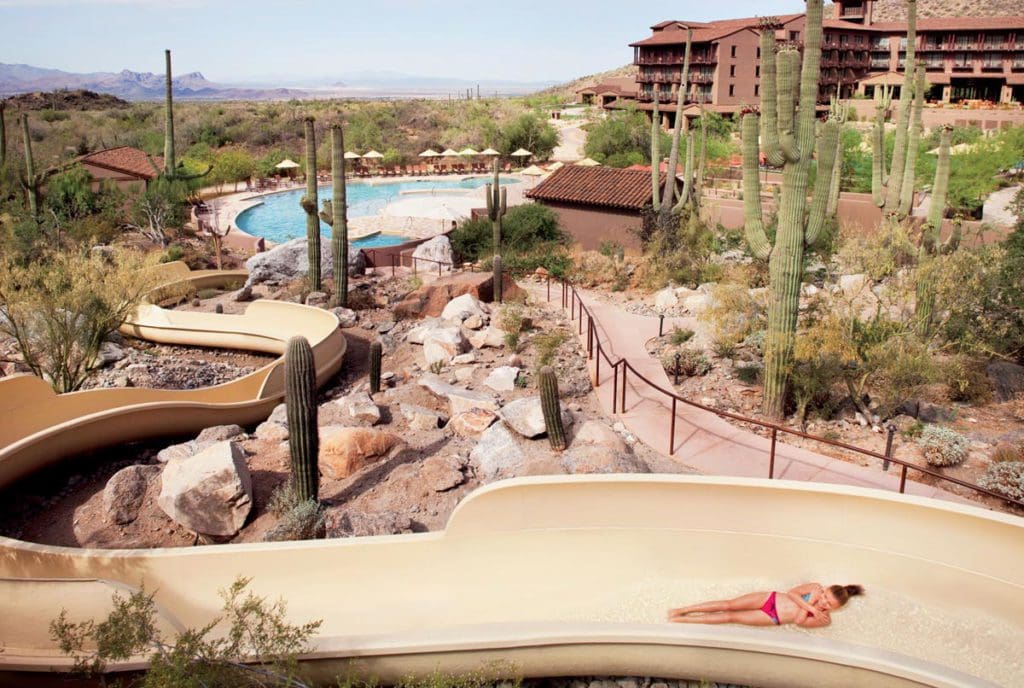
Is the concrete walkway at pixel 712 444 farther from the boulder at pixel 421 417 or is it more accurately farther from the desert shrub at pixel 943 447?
the boulder at pixel 421 417

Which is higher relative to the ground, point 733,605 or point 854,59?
point 854,59

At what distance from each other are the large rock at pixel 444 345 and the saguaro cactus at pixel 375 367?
133 centimetres

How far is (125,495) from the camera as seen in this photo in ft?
35.6

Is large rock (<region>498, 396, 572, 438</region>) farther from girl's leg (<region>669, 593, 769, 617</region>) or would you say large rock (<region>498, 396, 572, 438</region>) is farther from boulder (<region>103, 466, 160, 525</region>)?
boulder (<region>103, 466, 160, 525</region>)

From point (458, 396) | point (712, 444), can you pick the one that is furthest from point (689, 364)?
point (458, 396)

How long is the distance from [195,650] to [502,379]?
27.5 ft

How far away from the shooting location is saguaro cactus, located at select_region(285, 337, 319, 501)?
33.0 ft

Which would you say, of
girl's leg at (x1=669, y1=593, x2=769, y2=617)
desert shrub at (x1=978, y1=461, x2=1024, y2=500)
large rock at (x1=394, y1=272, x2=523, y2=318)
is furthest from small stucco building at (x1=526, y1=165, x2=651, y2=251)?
girl's leg at (x1=669, y1=593, x2=769, y2=617)

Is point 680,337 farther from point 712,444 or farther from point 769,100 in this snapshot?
point 769,100

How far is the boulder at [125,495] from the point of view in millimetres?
10703

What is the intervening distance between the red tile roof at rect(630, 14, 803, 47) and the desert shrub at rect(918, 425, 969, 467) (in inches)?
2090

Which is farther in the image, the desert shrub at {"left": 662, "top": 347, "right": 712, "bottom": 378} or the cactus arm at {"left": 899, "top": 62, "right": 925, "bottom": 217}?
the cactus arm at {"left": 899, "top": 62, "right": 925, "bottom": 217}

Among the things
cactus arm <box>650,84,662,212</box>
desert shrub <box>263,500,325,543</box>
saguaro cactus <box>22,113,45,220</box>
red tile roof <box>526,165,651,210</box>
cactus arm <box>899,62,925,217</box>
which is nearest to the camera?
desert shrub <box>263,500,325,543</box>

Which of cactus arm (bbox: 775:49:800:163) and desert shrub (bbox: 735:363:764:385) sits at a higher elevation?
cactus arm (bbox: 775:49:800:163)
